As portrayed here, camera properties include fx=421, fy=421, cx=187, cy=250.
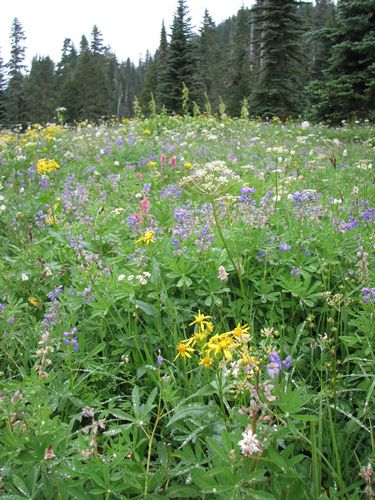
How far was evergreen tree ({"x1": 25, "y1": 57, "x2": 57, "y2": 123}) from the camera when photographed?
49.5m

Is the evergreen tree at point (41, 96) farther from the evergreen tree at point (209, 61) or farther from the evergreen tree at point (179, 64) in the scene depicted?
the evergreen tree at point (179, 64)

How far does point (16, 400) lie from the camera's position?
1.61 meters

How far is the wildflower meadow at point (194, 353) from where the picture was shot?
1.41m

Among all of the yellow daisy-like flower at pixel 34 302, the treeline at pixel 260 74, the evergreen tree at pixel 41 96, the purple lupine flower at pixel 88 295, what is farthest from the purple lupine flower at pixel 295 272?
the evergreen tree at pixel 41 96

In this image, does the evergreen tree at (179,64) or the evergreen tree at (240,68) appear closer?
the evergreen tree at (179,64)

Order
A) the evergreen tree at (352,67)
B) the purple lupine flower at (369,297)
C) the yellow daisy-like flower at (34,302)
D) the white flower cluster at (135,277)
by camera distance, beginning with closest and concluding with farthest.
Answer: the purple lupine flower at (369,297), the white flower cluster at (135,277), the yellow daisy-like flower at (34,302), the evergreen tree at (352,67)

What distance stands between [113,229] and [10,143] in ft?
16.7

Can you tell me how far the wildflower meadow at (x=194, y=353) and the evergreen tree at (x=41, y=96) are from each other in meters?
48.2

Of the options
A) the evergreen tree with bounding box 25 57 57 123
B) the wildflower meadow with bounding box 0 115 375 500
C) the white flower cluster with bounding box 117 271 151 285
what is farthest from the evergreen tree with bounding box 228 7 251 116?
the white flower cluster with bounding box 117 271 151 285

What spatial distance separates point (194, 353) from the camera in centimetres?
215

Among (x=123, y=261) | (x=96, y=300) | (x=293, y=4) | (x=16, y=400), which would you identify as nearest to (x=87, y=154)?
(x=123, y=261)

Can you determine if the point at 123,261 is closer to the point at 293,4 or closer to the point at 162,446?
the point at 162,446

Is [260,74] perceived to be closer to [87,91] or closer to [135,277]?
[135,277]

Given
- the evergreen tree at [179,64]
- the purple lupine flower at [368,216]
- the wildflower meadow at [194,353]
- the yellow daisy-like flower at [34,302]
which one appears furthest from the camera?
the evergreen tree at [179,64]
